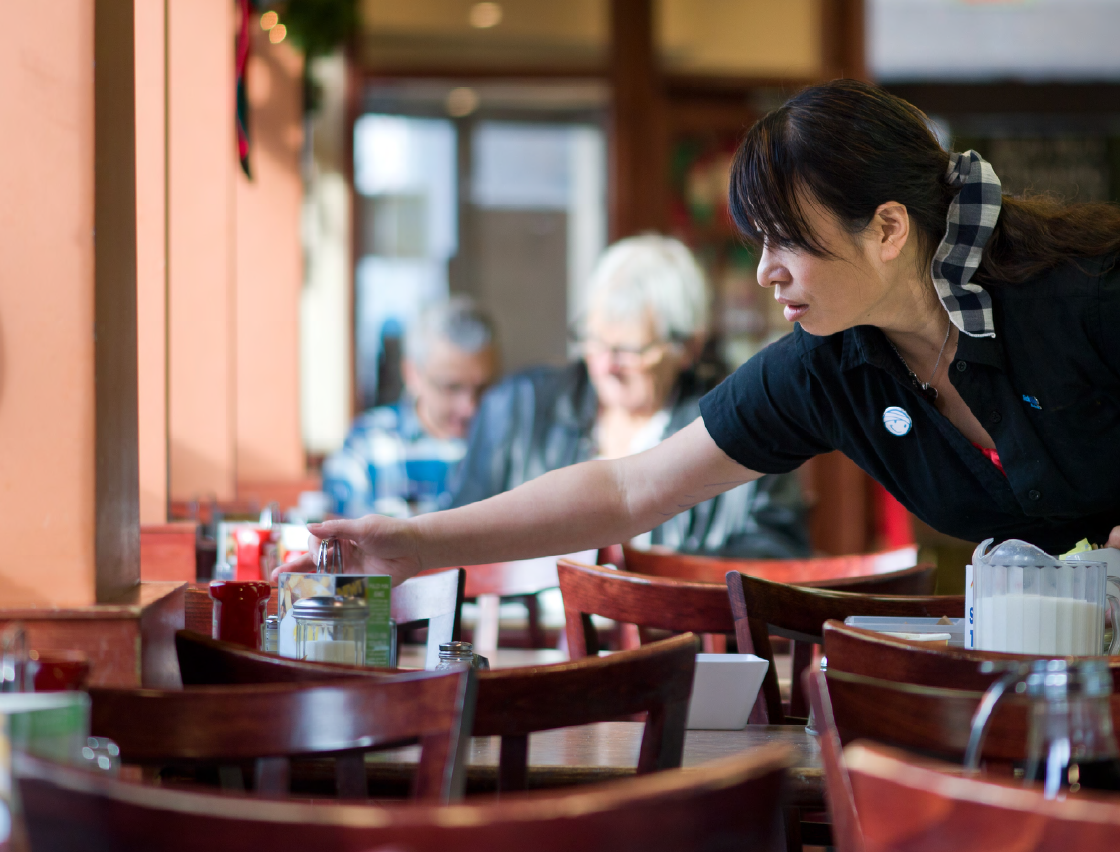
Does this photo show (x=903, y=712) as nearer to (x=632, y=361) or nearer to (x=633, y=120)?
(x=632, y=361)

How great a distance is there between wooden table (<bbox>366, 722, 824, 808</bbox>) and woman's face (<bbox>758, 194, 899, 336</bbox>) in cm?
54

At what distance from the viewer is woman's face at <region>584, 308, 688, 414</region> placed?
10.7ft

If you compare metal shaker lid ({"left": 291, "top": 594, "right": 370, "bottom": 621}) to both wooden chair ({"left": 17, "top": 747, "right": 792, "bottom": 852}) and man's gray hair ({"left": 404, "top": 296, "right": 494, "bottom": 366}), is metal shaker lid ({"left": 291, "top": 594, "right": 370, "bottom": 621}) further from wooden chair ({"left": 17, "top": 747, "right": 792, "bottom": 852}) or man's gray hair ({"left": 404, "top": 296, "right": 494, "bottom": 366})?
man's gray hair ({"left": 404, "top": 296, "right": 494, "bottom": 366})

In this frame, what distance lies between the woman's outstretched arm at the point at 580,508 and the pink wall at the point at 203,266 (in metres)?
1.88

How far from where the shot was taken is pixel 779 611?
1.65 m

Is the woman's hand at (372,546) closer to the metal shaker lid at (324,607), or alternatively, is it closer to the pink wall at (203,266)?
the metal shaker lid at (324,607)

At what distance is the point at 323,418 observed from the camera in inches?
219

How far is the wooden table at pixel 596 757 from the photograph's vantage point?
1231mm

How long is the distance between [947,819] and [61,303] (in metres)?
1.07

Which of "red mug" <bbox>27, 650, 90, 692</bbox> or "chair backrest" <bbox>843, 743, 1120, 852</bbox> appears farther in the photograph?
"red mug" <bbox>27, 650, 90, 692</bbox>

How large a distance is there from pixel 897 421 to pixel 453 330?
2.83 m

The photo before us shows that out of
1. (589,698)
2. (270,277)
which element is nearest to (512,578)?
(589,698)

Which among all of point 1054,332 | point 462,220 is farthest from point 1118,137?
point 1054,332

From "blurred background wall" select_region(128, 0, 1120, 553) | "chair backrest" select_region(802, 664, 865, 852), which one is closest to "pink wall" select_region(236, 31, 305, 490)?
"blurred background wall" select_region(128, 0, 1120, 553)
